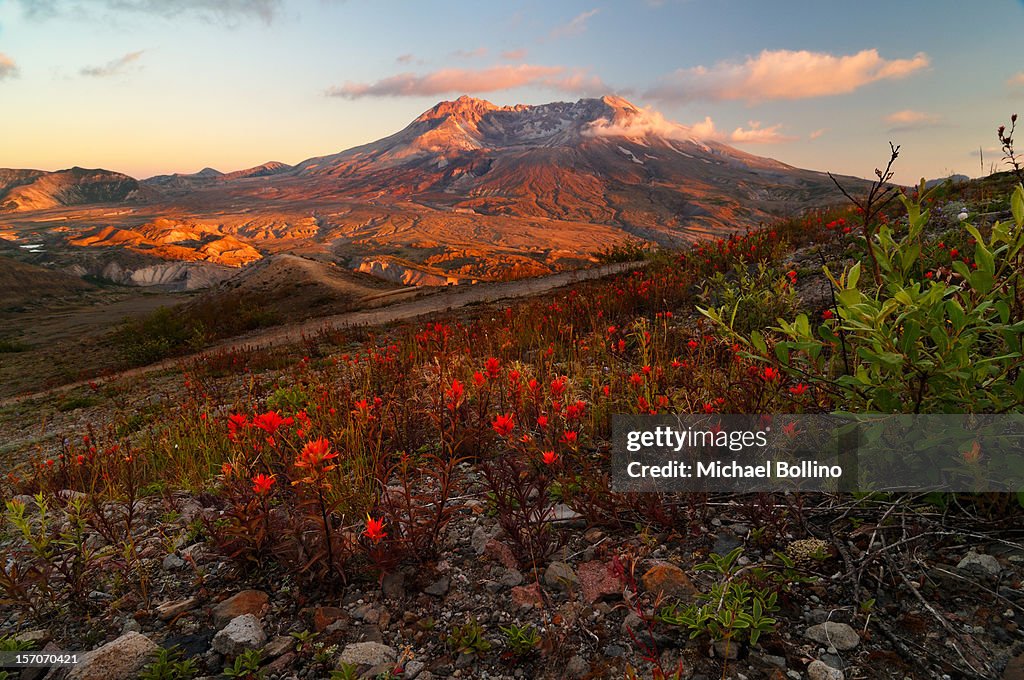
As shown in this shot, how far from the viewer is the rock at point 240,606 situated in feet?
7.10

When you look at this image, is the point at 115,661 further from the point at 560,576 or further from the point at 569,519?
the point at 569,519

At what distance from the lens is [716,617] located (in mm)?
1721

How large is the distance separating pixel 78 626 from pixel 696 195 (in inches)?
7630

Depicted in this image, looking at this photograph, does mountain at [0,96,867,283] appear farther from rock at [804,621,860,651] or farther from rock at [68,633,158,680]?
rock at [804,621,860,651]

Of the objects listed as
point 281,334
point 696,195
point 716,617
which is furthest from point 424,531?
point 696,195

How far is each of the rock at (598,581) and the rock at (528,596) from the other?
0.19 meters

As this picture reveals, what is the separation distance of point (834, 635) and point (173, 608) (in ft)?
8.96

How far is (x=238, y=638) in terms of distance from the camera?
78.9 inches

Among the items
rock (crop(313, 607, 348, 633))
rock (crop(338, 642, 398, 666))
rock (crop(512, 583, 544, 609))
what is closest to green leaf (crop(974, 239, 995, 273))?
rock (crop(512, 583, 544, 609))

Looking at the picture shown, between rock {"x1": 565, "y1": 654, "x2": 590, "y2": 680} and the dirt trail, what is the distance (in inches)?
517

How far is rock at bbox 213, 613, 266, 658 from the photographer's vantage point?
78.1 inches

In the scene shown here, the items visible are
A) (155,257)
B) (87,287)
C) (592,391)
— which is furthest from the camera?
(155,257)

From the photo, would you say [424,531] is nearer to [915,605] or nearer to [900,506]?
[915,605]

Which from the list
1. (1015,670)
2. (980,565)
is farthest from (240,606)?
(980,565)
